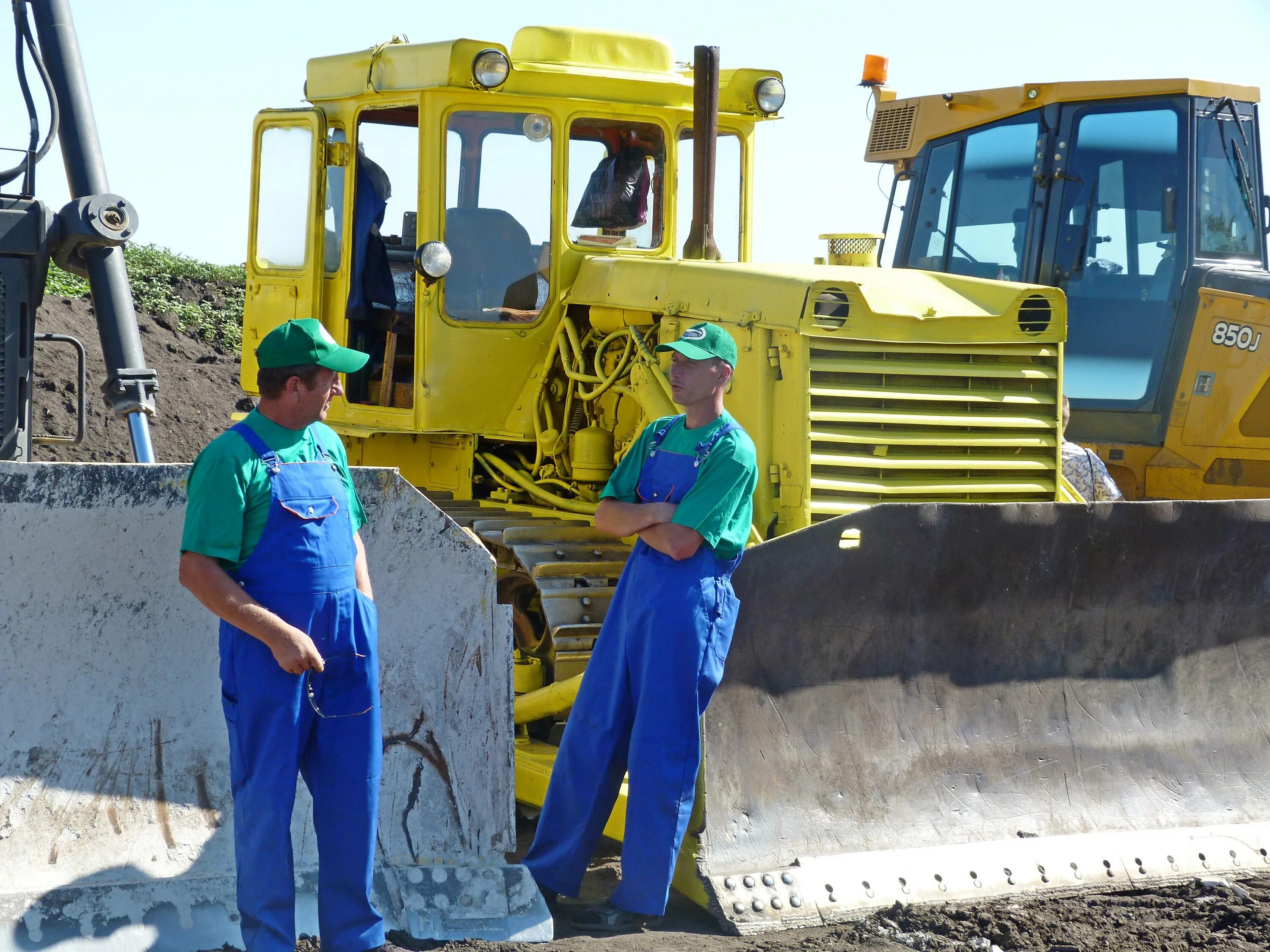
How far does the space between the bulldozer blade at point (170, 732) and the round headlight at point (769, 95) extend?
3040 millimetres

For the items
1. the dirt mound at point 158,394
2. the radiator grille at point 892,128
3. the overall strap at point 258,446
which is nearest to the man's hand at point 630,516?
the overall strap at point 258,446

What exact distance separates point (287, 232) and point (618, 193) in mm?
1621

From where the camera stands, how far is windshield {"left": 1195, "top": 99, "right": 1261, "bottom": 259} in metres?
8.90

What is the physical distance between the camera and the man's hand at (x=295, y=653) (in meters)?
3.59

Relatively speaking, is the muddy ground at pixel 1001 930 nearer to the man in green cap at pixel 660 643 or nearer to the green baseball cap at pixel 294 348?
the man in green cap at pixel 660 643

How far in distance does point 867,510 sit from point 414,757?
1731 millimetres

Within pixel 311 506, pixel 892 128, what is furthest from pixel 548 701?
pixel 892 128

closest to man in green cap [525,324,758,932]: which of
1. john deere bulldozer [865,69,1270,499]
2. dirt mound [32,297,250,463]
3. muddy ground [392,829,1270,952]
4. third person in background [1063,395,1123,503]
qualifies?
muddy ground [392,829,1270,952]

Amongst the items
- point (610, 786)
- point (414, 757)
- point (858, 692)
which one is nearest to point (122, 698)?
point (414, 757)

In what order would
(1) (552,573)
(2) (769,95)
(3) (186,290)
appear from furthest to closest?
(3) (186,290) → (2) (769,95) → (1) (552,573)

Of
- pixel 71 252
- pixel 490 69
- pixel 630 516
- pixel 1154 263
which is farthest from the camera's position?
pixel 1154 263

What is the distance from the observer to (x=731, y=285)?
5648mm

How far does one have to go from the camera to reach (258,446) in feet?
12.2

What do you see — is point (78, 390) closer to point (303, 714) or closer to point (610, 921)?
point (303, 714)
